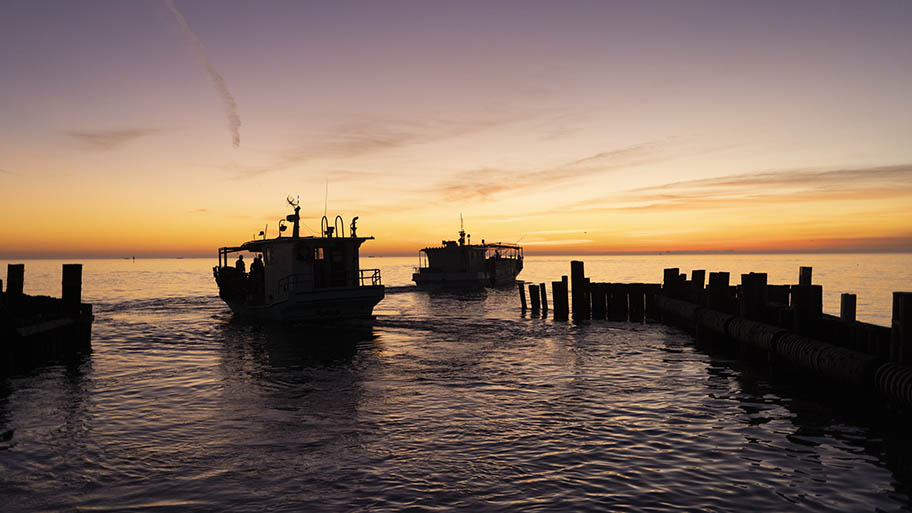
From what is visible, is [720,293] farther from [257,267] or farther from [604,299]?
[257,267]

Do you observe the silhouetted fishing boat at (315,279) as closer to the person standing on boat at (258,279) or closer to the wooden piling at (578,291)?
the person standing on boat at (258,279)

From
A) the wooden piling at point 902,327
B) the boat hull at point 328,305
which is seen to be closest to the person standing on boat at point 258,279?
the boat hull at point 328,305

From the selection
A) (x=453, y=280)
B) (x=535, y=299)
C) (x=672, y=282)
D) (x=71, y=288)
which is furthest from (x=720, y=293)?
(x=453, y=280)

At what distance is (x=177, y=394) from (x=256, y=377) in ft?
8.34

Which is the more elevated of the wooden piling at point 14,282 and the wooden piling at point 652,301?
the wooden piling at point 14,282

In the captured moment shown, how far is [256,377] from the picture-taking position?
53.1 ft

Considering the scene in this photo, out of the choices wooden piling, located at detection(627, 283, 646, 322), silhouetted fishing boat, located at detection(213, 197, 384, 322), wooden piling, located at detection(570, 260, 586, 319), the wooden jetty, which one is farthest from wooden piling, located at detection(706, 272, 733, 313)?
the wooden jetty

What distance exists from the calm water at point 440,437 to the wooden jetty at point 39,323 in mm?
768

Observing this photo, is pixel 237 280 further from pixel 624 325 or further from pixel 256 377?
pixel 624 325

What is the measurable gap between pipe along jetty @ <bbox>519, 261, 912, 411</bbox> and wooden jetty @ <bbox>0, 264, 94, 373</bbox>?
19.3 m

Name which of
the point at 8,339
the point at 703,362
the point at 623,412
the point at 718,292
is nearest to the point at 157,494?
the point at 623,412

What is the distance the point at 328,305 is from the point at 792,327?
18.9 meters

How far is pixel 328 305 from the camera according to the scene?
87.6 ft

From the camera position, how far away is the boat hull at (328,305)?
86.4ft
